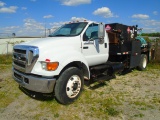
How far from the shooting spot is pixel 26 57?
4.62 meters

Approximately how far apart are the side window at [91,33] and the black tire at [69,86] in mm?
1239

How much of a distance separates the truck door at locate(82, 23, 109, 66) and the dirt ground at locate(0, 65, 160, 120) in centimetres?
105

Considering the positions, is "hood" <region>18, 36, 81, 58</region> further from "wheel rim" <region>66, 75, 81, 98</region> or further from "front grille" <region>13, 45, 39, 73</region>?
"wheel rim" <region>66, 75, 81, 98</region>

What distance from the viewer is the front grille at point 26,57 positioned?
4.53 meters

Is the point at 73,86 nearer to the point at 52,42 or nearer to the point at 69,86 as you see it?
the point at 69,86

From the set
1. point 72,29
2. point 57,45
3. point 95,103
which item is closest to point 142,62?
point 72,29

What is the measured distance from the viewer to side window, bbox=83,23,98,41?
5817 millimetres

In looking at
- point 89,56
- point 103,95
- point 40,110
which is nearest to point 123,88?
point 103,95

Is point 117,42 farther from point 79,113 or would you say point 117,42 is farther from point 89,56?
point 79,113

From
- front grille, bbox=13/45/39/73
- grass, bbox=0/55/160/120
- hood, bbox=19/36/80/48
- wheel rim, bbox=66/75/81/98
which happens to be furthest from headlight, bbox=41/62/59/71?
grass, bbox=0/55/160/120

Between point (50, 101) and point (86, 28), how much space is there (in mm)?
2492

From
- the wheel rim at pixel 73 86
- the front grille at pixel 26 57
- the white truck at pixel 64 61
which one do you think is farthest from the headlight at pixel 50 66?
the wheel rim at pixel 73 86

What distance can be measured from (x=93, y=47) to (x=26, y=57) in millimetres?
2313

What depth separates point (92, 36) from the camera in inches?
240
